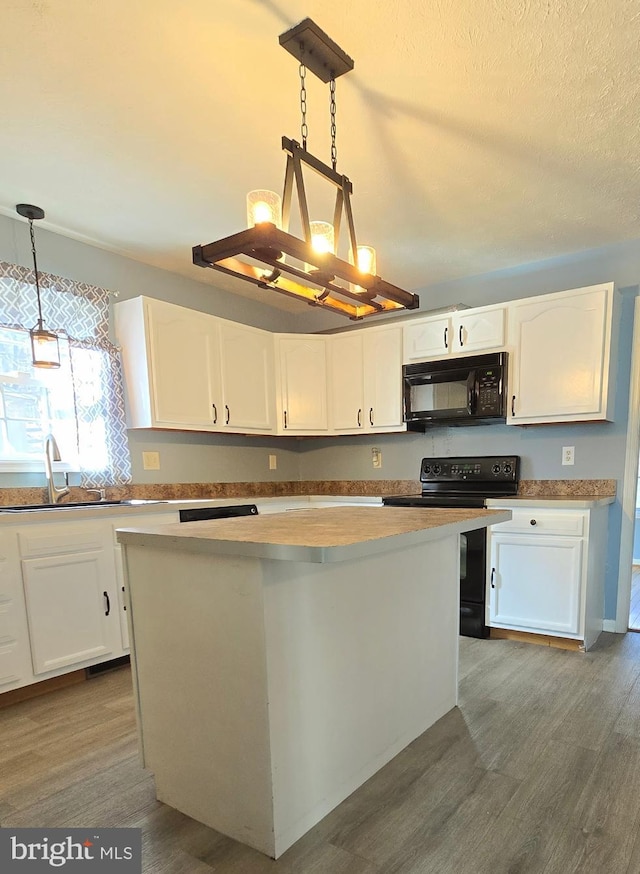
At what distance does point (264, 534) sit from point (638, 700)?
200cm

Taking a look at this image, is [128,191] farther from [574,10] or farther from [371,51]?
[574,10]

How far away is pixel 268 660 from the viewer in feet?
3.89

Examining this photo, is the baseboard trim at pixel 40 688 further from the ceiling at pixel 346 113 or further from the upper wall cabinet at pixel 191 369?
the ceiling at pixel 346 113

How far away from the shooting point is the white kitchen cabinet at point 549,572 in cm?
259

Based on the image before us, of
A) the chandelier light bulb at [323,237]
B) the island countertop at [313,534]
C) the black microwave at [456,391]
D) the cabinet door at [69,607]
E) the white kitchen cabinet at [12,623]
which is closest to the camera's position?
the island countertop at [313,534]

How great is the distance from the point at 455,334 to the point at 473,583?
1.68m

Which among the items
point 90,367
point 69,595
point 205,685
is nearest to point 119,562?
point 69,595

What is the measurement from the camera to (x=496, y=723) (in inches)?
75.0

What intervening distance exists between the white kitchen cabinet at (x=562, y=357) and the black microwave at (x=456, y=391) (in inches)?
3.9

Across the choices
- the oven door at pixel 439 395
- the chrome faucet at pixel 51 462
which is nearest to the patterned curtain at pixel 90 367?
the chrome faucet at pixel 51 462

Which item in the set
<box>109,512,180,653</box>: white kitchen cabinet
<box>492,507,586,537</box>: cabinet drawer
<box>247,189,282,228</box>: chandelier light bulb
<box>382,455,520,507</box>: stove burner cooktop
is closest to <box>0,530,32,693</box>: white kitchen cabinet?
<box>109,512,180,653</box>: white kitchen cabinet

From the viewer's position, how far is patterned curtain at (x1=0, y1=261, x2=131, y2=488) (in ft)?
8.66

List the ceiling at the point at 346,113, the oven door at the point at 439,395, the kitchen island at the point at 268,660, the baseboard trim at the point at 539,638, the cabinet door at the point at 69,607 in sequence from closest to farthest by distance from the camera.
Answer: the kitchen island at the point at 268,660 → the ceiling at the point at 346,113 → the cabinet door at the point at 69,607 → the baseboard trim at the point at 539,638 → the oven door at the point at 439,395

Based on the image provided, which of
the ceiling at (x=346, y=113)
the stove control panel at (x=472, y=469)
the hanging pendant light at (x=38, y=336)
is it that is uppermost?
the ceiling at (x=346, y=113)
